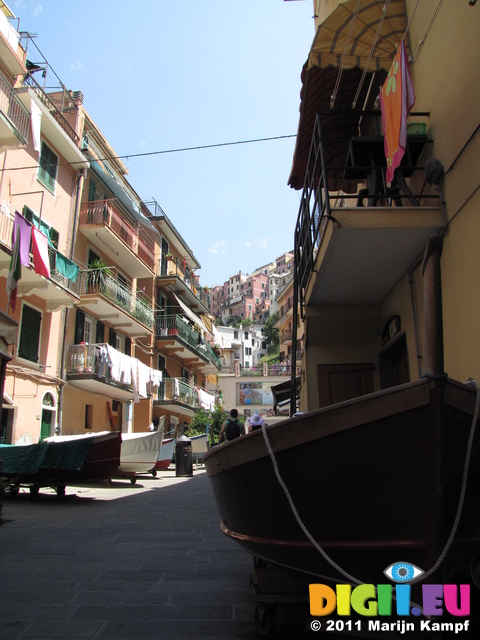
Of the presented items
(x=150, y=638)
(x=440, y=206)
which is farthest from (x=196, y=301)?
(x=150, y=638)

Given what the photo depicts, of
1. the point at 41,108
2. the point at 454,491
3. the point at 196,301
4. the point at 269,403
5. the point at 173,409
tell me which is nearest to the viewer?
the point at 454,491

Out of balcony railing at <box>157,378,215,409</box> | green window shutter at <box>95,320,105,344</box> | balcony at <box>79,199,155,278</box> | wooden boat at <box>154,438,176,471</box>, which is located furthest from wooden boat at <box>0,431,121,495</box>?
balcony railing at <box>157,378,215,409</box>

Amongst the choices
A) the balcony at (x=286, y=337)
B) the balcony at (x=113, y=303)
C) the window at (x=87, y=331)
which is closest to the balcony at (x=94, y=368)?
the window at (x=87, y=331)

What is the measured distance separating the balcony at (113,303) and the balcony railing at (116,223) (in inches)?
61.9

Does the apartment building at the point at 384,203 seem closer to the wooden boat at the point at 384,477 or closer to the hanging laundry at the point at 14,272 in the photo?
Answer: the wooden boat at the point at 384,477

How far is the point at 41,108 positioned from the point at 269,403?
45.0 meters

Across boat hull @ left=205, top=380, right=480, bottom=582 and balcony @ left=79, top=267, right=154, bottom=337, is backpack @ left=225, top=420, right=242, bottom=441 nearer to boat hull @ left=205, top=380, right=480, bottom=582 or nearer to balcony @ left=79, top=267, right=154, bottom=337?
boat hull @ left=205, top=380, right=480, bottom=582

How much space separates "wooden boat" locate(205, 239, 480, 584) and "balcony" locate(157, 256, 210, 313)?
90.0 feet

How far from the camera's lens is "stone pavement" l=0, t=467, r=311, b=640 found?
3316 mm

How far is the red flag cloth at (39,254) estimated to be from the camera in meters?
14.8

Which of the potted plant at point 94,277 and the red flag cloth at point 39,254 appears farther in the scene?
the potted plant at point 94,277

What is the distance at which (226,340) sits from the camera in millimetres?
98125

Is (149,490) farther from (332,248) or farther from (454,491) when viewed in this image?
(454,491)

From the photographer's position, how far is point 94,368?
1864 centimetres
